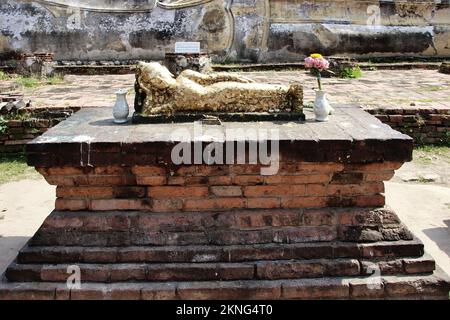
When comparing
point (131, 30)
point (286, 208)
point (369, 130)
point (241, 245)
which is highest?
point (131, 30)

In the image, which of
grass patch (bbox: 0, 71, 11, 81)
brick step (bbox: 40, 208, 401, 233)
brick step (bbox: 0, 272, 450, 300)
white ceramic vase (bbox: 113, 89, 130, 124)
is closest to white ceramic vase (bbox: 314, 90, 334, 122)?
brick step (bbox: 40, 208, 401, 233)

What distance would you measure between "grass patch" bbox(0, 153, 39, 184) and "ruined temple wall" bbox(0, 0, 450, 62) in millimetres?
5884

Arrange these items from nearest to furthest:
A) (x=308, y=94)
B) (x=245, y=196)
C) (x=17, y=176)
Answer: (x=245, y=196), (x=17, y=176), (x=308, y=94)

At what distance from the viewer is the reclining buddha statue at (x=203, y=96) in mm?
3000

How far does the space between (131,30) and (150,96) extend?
8273 millimetres

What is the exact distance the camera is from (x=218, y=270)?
249cm

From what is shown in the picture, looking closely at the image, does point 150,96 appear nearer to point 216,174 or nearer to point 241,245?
point 216,174

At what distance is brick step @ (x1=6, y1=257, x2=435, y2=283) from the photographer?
247cm

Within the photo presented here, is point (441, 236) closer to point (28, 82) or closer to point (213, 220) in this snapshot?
point (213, 220)

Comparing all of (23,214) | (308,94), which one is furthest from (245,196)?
(308,94)

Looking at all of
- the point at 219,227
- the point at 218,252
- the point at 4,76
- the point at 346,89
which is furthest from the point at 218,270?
the point at 4,76

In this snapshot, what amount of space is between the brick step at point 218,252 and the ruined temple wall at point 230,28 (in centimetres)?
878

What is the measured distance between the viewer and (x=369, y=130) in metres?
2.72
